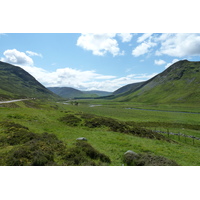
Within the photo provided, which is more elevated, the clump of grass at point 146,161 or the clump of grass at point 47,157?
the clump of grass at point 47,157

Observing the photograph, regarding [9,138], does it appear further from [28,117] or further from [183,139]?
[183,139]

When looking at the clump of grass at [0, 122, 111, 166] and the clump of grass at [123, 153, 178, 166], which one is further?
the clump of grass at [123, 153, 178, 166]

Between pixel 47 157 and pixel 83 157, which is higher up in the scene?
pixel 47 157

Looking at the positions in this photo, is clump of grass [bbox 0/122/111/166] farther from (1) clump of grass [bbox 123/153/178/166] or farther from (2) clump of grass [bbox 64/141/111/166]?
(1) clump of grass [bbox 123/153/178/166]

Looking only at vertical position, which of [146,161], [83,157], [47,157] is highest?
[47,157]

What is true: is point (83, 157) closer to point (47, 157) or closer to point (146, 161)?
point (47, 157)

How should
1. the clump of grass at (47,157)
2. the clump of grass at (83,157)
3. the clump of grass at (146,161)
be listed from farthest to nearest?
the clump of grass at (146,161) < the clump of grass at (83,157) < the clump of grass at (47,157)

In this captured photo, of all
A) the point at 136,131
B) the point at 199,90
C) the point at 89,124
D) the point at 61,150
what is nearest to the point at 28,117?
the point at 89,124

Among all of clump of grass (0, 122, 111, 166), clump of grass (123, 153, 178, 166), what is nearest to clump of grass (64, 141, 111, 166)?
clump of grass (0, 122, 111, 166)

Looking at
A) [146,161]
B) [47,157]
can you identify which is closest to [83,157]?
[47,157]

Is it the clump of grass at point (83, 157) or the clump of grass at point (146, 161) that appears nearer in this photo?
the clump of grass at point (83, 157)

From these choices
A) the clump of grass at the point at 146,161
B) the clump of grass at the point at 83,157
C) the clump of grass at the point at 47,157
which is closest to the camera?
the clump of grass at the point at 47,157

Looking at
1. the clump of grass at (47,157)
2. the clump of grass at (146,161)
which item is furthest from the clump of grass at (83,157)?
the clump of grass at (146,161)

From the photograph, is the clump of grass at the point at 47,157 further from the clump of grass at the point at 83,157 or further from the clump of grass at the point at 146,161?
the clump of grass at the point at 146,161
